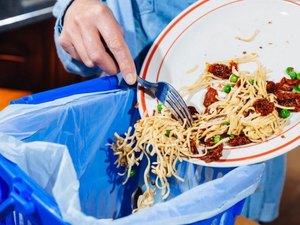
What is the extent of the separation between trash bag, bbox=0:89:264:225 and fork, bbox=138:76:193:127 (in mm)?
77

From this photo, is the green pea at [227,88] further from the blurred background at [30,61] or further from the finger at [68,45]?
the blurred background at [30,61]

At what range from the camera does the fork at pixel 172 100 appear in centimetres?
101

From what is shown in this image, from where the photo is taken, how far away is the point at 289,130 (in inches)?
37.1

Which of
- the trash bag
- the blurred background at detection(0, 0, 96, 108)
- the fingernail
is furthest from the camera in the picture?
the blurred background at detection(0, 0, 96, 108)

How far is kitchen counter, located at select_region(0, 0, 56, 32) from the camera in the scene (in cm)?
173

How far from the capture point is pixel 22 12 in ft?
5.82

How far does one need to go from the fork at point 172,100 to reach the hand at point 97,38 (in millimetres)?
50

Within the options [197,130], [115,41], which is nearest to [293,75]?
[197,130]

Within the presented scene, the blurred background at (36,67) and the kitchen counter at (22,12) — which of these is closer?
the kitchen counter at (22,12)

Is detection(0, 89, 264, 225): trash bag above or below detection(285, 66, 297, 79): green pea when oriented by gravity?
below

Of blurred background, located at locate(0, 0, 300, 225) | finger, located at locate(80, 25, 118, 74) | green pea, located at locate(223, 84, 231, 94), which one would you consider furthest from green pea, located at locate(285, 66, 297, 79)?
blurred background, located at locate(0, 0, 300, 225)

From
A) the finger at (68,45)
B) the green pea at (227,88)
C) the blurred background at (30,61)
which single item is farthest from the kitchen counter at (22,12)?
the green pea at (227,88)

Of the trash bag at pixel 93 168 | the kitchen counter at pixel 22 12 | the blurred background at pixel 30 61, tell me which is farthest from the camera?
the blurred background at pixel 30 61

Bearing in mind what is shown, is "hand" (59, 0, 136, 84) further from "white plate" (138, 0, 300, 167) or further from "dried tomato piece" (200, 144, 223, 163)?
"dried tomato piece" (200, 144, 223, 163)
